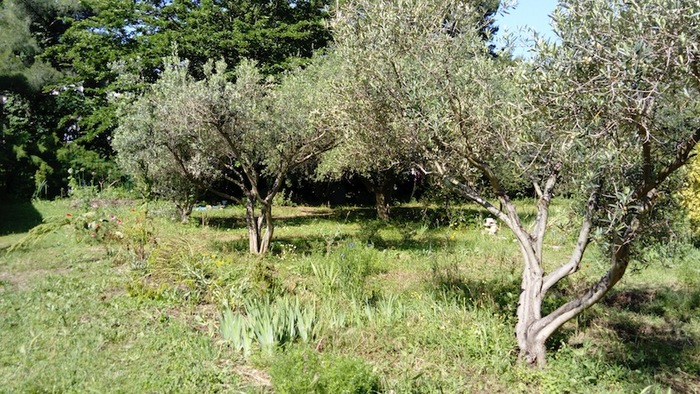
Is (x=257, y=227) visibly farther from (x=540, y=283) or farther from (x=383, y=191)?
(x=383, y=191)

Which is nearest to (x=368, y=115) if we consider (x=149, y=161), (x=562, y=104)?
(x=562, y=104)

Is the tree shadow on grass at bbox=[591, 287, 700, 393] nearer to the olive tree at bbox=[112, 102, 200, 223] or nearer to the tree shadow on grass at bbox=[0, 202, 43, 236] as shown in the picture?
the olive tree at bbox=[112, 102, 200, 223]

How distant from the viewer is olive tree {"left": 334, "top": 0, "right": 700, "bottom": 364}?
11.6ft

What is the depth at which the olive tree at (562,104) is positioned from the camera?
355 centimetres

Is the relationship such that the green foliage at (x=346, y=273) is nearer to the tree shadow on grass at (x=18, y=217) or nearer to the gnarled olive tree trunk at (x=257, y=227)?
the gnarled olive tree trunk at (x=257, y=227)

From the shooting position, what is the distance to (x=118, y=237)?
9.34 meters

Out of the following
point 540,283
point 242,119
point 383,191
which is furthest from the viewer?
point 383,191

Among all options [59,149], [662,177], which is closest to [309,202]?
[59,149]

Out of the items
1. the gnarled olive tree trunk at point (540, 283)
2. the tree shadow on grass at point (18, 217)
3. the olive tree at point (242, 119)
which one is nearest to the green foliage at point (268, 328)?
the gnarled olive tree trunk at point (540, 283)

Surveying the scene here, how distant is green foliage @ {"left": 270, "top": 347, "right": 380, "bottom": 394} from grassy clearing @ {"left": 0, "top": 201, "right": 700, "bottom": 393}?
0.04 ft

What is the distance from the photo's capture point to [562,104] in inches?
155

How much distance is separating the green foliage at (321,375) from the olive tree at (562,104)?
1.88m

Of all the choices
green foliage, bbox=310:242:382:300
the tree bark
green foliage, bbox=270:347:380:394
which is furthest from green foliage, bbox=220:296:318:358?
the tree bark

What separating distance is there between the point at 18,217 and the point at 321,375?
47.2 ft
